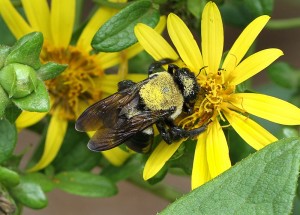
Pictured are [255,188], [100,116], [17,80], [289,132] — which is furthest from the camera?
[289,132]

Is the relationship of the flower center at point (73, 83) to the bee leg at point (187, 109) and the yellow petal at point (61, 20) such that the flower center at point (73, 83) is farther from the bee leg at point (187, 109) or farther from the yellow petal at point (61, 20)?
the bee leg at point (187, 109)

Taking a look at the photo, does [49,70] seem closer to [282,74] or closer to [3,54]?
[3,54]

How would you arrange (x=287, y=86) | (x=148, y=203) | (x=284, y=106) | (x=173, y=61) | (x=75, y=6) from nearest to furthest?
(x=284, y=106) → (x=173, y=61) → (x=75, y=6) → (x=287, y=86) → (x=148, y=203)

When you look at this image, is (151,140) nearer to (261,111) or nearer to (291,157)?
(261,111)

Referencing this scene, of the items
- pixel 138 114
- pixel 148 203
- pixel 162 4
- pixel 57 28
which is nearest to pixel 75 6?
pixel 57 28

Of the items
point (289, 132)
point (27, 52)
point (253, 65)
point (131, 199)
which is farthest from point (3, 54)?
point (131, 199)

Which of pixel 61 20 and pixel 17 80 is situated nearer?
pixel 17 80

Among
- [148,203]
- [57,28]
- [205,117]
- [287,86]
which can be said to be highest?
[57,28]
